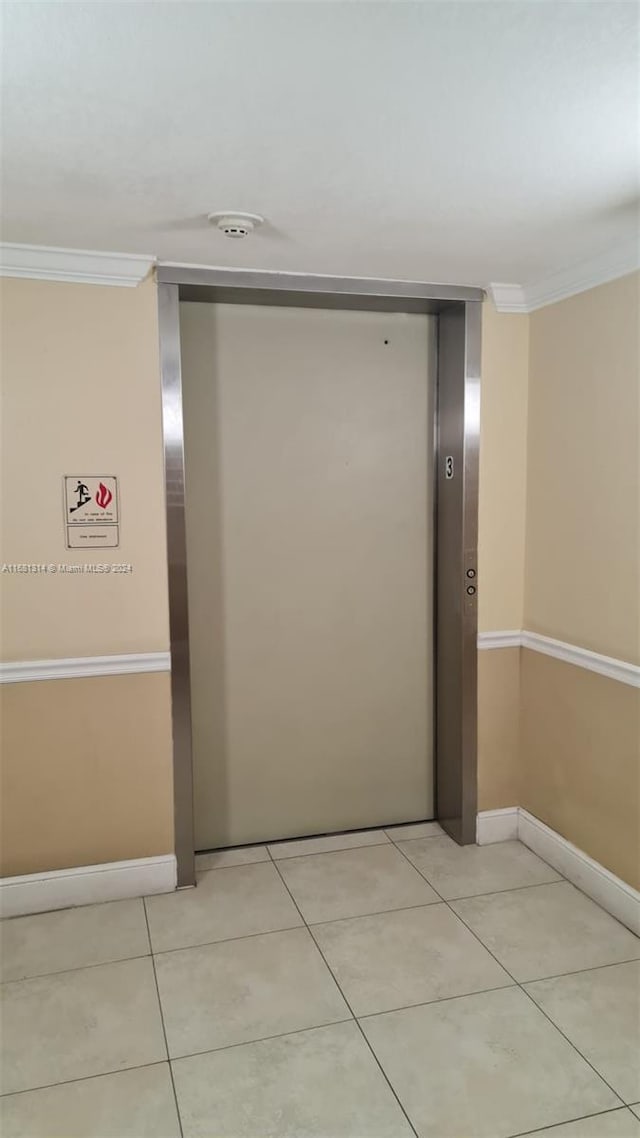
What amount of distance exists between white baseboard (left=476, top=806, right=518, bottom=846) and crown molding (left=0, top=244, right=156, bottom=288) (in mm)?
2484

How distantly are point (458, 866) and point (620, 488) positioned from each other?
1.57 meters

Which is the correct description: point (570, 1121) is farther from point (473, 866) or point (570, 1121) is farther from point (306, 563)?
point (306, 563)

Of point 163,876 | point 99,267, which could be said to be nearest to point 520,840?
point 163,876

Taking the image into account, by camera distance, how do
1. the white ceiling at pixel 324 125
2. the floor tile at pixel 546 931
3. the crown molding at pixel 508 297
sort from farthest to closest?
the crown molding at pixel 508 297
the floor tile at pixel 546 931
the white ceiling at pixel 324 125

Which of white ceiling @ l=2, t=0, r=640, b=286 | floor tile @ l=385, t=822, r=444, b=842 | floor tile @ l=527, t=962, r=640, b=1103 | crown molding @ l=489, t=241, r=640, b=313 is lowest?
floor tile @ l=527, t=962, r=640, b=1103

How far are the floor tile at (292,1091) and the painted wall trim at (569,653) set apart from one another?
1.39 metres

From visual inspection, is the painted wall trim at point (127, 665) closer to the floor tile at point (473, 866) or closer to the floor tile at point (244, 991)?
the floor tile at point (473, 866)

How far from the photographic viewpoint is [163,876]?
2.96 meters

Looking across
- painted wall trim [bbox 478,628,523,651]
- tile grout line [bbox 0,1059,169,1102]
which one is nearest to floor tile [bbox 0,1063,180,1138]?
tile grout line [bbox 0,1059,169,1102]

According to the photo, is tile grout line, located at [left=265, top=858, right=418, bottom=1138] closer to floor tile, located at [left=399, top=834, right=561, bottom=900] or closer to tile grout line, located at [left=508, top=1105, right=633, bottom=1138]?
tile grout line, located at [left=508, top=1105, right=633, bottom=1138]

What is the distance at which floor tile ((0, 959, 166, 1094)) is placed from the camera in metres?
2.11

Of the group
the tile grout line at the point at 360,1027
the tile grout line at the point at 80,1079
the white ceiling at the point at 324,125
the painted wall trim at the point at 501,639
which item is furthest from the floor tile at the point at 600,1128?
the white ceiling at the point at 324,125

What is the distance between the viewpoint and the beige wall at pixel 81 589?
106 inches

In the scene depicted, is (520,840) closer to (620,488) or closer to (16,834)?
(620,488)
